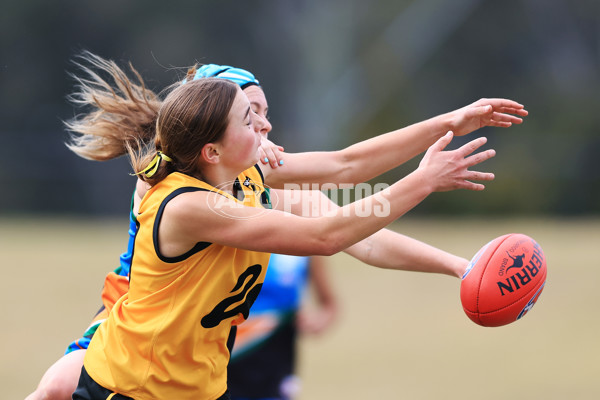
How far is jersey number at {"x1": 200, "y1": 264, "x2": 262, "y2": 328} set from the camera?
2.98m

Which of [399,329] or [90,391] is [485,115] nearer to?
[90,391]

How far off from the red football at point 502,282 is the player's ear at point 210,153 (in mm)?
1099

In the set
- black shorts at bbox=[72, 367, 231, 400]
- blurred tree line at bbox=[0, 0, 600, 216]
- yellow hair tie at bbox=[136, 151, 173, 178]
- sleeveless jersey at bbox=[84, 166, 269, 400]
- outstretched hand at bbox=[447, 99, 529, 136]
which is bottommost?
black shorts at bbox=[72, 367, 231, 400]

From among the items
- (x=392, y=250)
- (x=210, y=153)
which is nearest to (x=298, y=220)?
(x=210, y=153)

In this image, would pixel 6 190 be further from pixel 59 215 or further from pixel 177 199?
pixel 177 199

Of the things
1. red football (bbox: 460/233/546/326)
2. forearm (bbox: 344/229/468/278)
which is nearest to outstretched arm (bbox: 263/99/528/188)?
forearm (bbox: 344/229/468/278)

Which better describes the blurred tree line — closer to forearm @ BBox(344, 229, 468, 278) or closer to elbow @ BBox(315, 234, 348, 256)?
forearm @ BBox(344, 229, 468, 278)

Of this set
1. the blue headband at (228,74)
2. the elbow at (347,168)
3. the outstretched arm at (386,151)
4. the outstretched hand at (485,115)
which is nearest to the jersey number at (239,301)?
the outstretched arm at (386,151)

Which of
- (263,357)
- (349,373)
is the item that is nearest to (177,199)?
(263,357)

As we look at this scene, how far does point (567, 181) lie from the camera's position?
18.5 m

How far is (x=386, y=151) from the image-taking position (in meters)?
3.59

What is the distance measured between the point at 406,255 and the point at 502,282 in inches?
17.2

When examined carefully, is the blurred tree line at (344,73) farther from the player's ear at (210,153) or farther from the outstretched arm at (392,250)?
the player's ear at (210,153)

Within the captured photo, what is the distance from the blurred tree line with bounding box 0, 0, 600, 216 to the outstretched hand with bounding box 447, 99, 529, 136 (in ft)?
42.8
